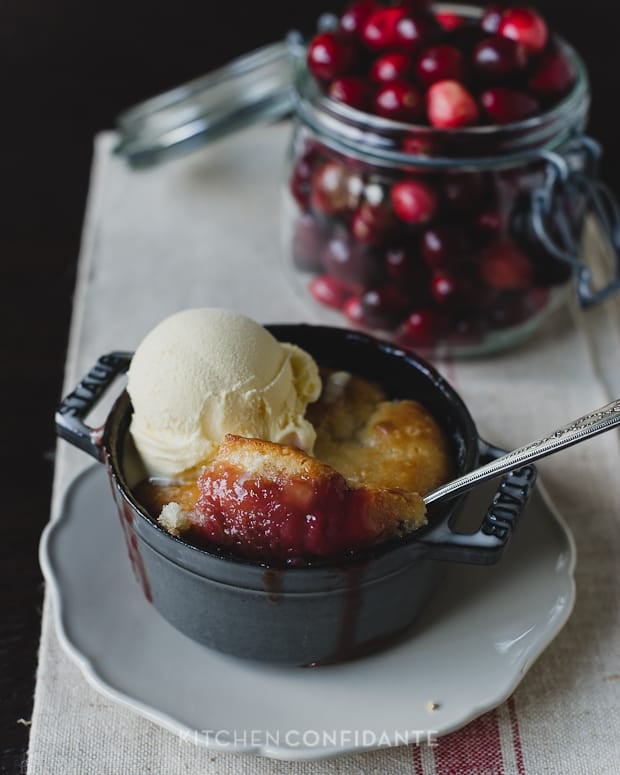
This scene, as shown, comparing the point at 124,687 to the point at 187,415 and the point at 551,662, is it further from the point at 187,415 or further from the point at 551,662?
the point at 551,662

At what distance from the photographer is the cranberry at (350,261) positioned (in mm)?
1326

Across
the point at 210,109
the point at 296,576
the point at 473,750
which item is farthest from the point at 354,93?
the point at 473,750

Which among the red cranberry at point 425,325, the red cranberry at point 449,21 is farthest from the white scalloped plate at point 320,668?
the red cranberry at point 449,21

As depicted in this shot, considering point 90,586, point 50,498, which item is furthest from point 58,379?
point 90,586

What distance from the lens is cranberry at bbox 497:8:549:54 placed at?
51.0 inches

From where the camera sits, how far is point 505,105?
1.23m

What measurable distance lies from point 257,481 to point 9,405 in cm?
57

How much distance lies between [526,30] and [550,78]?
0.24 ft

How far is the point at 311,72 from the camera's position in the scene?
4.39ft

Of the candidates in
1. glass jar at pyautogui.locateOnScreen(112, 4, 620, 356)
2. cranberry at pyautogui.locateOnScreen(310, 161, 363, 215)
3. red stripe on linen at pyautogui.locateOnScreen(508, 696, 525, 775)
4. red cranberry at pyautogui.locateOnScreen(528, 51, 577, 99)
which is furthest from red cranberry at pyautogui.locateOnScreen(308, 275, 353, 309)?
red stripe on linen at pyautogui.locateOnScreen(508, 696, 525, 775)

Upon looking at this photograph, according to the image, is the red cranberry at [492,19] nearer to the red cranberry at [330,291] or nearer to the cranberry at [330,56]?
the cranberry at [330,56]

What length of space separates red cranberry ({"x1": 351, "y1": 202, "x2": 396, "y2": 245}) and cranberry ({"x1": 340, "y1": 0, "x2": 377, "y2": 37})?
0.81ft

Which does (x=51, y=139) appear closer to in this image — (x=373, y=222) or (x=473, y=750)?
(x=373, y=222)

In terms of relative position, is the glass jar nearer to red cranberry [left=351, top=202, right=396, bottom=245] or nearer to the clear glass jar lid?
red cranberry [left=351, top=202, right=396, bottom=245]
